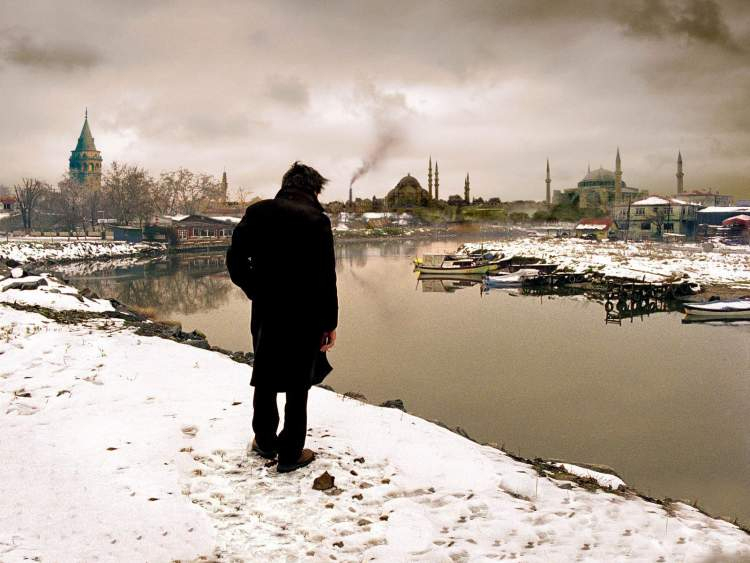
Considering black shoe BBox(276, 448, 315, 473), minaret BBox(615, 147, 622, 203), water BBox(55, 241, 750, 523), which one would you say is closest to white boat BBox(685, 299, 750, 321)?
water BBox(55, 241, 750, 523)

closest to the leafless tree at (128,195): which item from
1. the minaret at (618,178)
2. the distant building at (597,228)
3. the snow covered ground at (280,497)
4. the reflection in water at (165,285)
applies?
the reflection in water at (165,285)

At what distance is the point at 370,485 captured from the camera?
395 centimetres

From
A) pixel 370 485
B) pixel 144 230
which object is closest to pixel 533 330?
pixel 370 485

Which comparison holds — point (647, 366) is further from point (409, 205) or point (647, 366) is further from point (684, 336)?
point (409, 205)

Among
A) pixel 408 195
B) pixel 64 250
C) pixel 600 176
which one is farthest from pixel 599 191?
pixel 64 250

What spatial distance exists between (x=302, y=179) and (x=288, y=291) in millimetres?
911

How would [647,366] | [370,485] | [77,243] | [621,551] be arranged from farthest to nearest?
1. [77,243]
2. [647,366]
3. [370,485]
4. [621,551]

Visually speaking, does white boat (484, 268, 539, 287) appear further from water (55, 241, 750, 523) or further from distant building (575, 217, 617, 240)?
distant building (575, 217, 617, 240)

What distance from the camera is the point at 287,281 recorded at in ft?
12.8

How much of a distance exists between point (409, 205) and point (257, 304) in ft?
473

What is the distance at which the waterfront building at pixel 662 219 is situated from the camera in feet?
243

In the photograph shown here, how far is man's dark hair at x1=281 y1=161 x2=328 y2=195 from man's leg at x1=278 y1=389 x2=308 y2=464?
62.5 inches

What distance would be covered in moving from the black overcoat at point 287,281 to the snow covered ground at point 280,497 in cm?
88

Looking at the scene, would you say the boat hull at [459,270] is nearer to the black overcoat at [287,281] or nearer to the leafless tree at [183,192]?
the black overcoat at [287,281]
